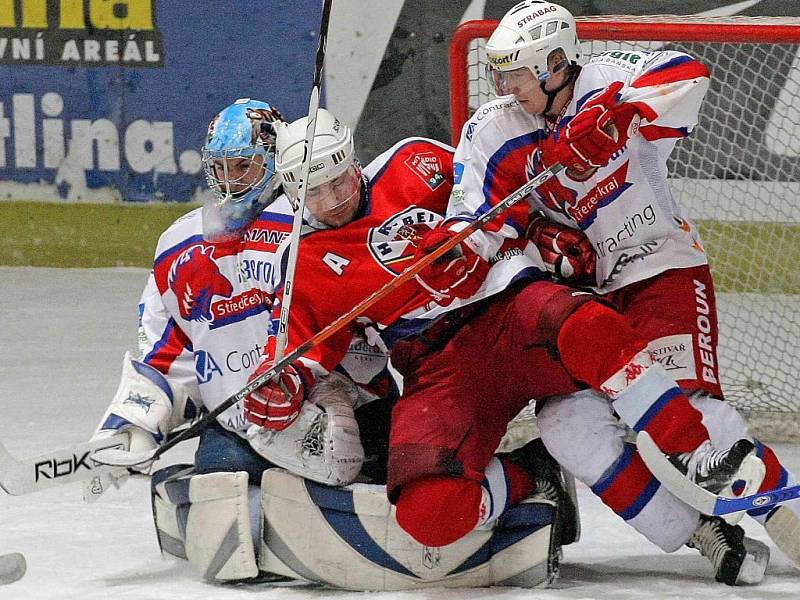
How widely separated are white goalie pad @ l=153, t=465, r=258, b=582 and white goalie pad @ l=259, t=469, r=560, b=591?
0.05 metres

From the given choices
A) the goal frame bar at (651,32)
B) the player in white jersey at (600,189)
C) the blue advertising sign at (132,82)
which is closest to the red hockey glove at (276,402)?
the player in white jersey at (600,189)

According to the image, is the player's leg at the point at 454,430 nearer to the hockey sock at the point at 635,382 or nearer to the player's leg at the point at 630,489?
the player's leg at the point at 630,489

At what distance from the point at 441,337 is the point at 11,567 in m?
0.85

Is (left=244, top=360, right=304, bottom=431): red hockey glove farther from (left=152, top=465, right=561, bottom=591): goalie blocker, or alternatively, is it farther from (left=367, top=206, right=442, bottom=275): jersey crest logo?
(left=367, top=206, right=442, bottom=275): jersey crest logo

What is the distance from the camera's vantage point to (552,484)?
2492mm

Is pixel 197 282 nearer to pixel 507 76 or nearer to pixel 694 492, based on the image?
pixel 507 76

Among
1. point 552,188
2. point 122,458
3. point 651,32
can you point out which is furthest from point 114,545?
point 651,32

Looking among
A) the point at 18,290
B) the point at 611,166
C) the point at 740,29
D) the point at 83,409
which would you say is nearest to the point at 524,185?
the point at 611,166

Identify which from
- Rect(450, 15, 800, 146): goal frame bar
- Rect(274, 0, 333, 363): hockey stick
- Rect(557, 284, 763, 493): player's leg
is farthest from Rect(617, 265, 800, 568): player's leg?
Rect(450, 15, 800, 146): goal frame bar

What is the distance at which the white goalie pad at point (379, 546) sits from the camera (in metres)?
2.38

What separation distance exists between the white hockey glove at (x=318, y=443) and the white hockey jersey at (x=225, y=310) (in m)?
0.13

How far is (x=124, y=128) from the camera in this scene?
517 cm

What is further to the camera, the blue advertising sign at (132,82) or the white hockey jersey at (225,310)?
the blue advertising sign at (132,82)

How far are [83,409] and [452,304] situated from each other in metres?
1.47
